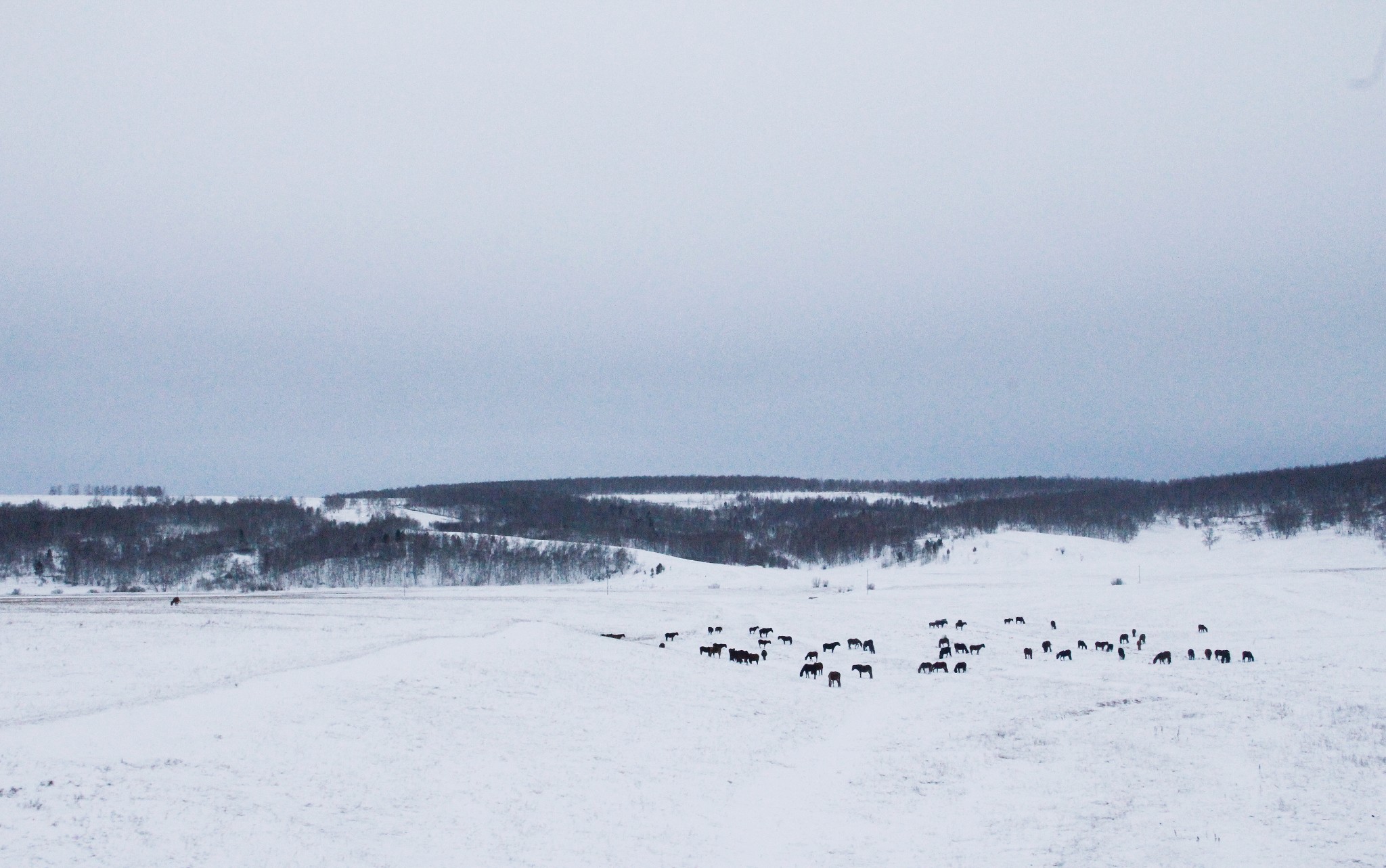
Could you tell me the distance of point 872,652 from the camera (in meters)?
45.5

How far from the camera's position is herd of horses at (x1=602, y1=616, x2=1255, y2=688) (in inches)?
1492

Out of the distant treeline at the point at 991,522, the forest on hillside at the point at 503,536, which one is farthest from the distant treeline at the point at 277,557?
the distant treeline at the point at 991,522

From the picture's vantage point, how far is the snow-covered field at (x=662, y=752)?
15.4m

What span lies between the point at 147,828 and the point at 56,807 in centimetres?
156

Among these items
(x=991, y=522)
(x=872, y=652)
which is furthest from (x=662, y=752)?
(x=991, y=522)

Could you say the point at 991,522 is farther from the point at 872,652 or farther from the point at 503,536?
the point at 872,652

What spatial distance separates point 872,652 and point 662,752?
24.7 metres

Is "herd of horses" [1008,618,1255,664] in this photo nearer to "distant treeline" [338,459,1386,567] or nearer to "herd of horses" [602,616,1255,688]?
"herd of horses" [602,616,1255,688]

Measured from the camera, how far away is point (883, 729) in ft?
88.2

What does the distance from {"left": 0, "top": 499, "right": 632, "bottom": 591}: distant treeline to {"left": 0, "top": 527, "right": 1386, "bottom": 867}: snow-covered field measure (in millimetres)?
73798

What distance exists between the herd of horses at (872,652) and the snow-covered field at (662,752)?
659 millimetres

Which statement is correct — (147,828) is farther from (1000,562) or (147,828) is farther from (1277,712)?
(1000,562)

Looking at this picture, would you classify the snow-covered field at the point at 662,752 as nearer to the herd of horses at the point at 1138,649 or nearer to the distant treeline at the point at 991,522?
the herd of horses at the point at 1138,649

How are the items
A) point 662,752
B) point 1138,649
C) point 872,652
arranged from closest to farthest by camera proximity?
1. point 662,752
2. point 872,652
3. point 1138,649
